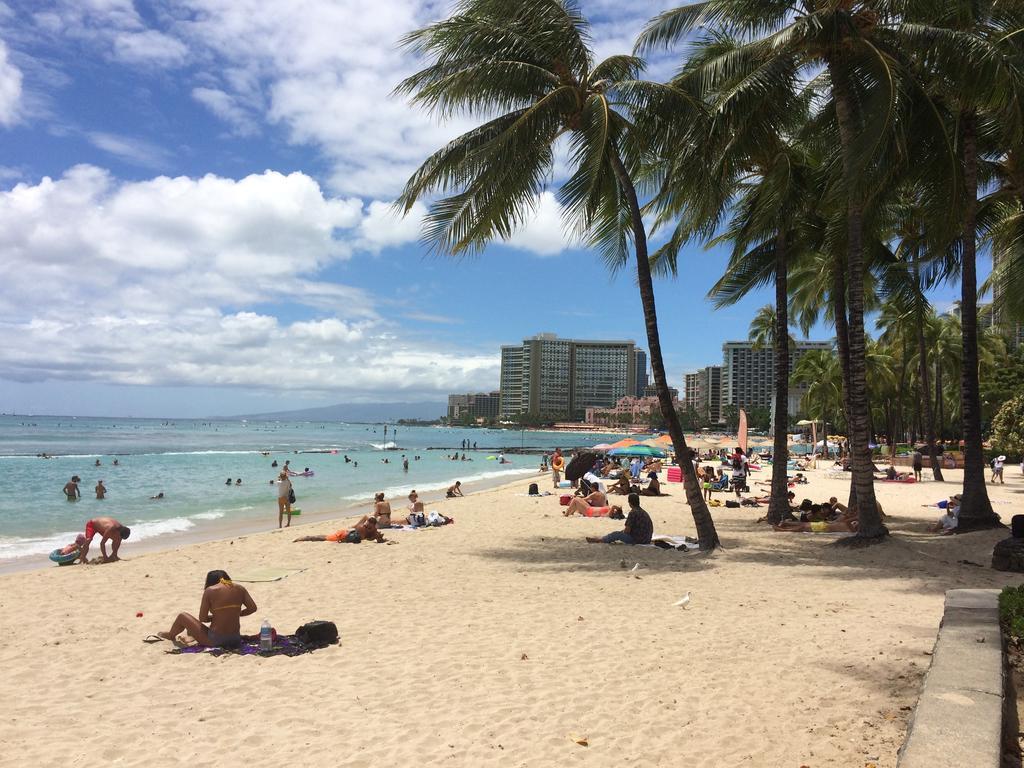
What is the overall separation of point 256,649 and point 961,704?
550 centimetres

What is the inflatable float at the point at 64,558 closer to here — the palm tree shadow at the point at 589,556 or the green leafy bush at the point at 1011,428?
the palm tree shadow at the point at 589,556

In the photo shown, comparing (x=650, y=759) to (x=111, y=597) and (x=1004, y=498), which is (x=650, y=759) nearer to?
(x=111, y=597)

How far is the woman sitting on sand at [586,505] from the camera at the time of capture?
17.0m

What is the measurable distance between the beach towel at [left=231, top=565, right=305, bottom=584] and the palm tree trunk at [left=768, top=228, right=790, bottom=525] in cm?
938

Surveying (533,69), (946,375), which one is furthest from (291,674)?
(946,375)

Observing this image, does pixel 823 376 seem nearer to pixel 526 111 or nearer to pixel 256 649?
pixel 526 111

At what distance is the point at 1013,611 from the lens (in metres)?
4.89

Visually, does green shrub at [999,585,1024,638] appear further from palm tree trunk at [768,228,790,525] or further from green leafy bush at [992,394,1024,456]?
green leafy bush at [992,394,1024,456]

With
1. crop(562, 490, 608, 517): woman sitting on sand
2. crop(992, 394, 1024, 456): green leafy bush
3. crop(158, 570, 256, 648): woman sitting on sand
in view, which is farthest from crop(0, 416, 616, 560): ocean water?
crop(992, 394, 1024, 456): green leafy bush

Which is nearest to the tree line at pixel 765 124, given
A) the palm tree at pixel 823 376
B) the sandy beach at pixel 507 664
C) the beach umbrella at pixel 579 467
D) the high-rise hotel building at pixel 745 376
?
the sandy beach at pixel 507 664

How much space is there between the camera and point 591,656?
5906 mm

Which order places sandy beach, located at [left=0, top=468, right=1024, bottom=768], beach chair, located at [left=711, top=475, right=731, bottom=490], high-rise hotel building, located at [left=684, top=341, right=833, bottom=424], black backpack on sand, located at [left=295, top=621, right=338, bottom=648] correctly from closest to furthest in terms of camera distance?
1. sandy beach, located at [left=0, top=468, right=1024, bottom=768]
2. black backpack on sand, located at [left=295, top=621, right=338, bottom=648]
3. beach chair, located at [left=711, top=475, right=731, bottom=490]
4. high-rise hotel building, located at [left=684, top=341, right=833, bottom=424]

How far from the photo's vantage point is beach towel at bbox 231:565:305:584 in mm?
9573

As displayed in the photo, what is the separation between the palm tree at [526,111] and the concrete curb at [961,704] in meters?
6.60
